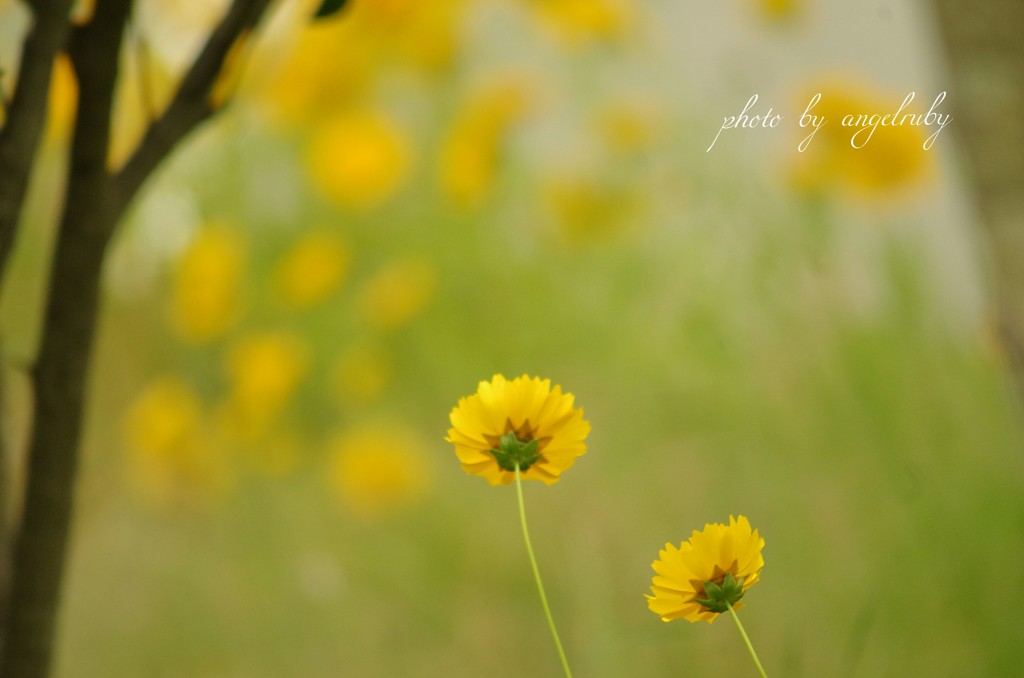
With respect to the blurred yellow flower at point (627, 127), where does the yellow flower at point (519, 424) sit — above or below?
below

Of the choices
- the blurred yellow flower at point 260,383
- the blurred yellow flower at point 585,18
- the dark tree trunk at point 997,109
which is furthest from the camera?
the blurred yellow flower at point 260,383

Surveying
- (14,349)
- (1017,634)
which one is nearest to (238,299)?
(14,349)

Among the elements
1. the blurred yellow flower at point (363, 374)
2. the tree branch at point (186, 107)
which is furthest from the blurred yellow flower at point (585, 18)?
the tree branch at point (186, 107)

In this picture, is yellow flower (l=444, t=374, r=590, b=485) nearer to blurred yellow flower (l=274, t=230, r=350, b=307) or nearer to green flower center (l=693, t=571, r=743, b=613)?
green flower center (l=693, t=571, r=743, b=613)

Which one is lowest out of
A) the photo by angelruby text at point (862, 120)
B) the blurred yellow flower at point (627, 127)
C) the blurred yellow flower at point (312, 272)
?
the blurred yellow flower at point (312, 272)

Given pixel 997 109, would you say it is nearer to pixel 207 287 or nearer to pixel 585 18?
pixel 585 18

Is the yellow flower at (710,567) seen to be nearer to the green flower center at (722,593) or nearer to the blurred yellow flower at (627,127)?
the green flower center at (722,593)
